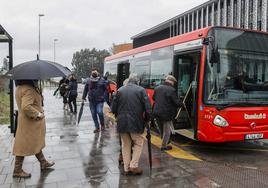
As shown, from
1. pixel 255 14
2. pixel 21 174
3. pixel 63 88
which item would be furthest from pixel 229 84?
pixel 255 14

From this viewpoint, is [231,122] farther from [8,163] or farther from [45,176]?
[8,163]

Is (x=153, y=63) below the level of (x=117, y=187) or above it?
above

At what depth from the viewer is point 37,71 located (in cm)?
543

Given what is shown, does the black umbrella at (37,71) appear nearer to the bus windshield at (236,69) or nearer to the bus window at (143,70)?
the bus windshield at (236,69)

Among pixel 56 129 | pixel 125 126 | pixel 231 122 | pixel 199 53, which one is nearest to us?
pixel 125 126

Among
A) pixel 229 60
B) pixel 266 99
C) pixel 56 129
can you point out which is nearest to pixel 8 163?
pixel 56 129

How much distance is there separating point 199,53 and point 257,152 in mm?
2709

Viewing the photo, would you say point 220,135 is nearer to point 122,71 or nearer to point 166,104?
point 166,104

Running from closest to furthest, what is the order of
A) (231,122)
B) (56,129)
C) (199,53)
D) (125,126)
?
(125,126)
(231,122)
(199,53)
(56,129)

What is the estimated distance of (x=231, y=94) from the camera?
701 centimetres

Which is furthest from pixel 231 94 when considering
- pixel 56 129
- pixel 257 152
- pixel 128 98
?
pixel 56 129

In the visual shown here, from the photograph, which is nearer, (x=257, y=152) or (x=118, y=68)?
(x=257, y=152)

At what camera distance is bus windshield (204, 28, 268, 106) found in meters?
6.96

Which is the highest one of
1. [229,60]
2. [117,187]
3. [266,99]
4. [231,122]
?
[229,60]
